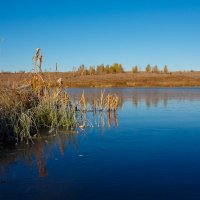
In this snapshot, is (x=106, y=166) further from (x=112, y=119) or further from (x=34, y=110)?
(x=112, y=119)

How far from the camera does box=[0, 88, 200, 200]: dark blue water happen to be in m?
4.82

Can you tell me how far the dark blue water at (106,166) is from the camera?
4824 millimetres

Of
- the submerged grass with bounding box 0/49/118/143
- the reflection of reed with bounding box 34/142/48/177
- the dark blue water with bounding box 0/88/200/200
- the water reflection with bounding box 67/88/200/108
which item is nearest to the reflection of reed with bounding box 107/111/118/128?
the submerged grass with bounding box 0/49/118/143

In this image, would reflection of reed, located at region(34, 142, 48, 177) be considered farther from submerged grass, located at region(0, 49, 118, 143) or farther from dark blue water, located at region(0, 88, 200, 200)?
submerged grass, located at region(0, 49, 118, 143)

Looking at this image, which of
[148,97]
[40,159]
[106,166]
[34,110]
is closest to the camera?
[106,166]

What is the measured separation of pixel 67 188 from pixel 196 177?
2.10 m

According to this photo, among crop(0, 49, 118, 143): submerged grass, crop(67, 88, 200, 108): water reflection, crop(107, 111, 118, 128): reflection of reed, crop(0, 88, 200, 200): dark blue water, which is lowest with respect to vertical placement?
crop(0, 88, 200, 200): dark blue water

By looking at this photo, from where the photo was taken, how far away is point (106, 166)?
611 cm

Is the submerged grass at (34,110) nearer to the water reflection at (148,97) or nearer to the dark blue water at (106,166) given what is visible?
the dark blue water at (106,166)

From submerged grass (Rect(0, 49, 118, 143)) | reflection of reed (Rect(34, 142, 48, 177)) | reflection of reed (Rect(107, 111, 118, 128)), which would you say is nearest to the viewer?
reflection of reed (Rect(34, 142, 48, 177))

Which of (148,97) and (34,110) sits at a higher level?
(34,110)

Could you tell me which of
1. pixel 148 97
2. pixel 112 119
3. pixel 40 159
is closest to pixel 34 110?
pixel 40 159

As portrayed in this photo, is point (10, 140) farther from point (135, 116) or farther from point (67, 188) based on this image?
point (135, 116)

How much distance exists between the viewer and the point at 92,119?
1225cm
